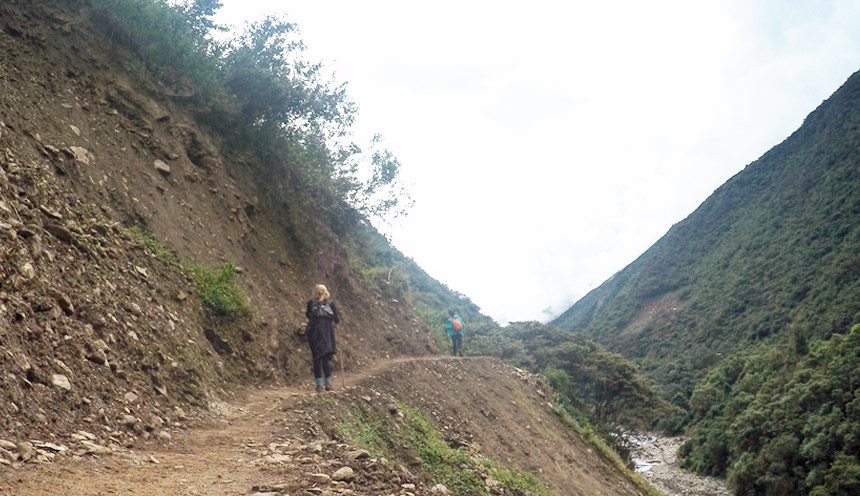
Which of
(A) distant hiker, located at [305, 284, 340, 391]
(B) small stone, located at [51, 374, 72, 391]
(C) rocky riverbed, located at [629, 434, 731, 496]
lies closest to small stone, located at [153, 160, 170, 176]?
(A) distant hiker, located at [305, 284, 340, 391]

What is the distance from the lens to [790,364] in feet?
184

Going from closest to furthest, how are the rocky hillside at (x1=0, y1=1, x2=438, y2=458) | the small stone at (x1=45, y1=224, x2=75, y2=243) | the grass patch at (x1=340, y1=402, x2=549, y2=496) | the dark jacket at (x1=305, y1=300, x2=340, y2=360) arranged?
1. the rocky hillside at (x1=0, y1=1, x2=438, y2=458)
2. the small stone at (x1=45, y1=224, x2=75, y2=243)
3. the grass patch at (x1=340, y1=402, x2=549, y2=496)
4. the dark jacket at (x1=305, y1=300, x2=340, y2=360)

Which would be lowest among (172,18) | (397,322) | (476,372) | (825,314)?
(825,314)

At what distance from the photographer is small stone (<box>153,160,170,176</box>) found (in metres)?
12.4

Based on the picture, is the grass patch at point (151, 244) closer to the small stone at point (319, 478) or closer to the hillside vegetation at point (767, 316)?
the small stone at point (319, 478)

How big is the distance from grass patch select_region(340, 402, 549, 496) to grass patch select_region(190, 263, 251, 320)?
3129 mm

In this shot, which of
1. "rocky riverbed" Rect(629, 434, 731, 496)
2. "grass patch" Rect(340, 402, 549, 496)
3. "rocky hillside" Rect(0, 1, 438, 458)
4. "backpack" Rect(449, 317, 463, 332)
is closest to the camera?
"rocky hillside" Rect(0, 1, 438, 458)

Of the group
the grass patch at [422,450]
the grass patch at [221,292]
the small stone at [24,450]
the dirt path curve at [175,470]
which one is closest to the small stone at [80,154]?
Answer: the grass patch at [221,292]

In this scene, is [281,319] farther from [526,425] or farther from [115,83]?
[526,425]

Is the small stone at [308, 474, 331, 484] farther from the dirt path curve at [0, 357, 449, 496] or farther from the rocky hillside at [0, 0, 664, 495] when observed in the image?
the dirt path curve at [0, 357, 449, 496]

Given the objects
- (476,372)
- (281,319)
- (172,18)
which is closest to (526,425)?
(476,372)

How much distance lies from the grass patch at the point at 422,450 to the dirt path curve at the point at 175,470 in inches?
48.3

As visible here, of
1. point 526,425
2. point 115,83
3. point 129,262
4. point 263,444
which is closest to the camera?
point 263,444

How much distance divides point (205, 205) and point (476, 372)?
10.3m
